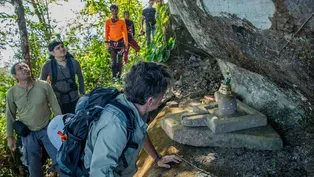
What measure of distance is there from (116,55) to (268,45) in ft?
19.8

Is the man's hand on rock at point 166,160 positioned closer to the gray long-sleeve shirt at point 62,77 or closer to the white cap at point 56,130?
the white cap at point 56,130

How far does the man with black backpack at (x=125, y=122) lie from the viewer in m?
1.82

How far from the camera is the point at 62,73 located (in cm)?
457

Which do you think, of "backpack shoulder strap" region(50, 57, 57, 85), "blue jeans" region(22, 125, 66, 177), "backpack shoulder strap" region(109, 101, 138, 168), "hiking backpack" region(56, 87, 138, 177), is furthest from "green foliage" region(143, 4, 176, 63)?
"backpack shoulder strap" region(109, 101, 138, 168)

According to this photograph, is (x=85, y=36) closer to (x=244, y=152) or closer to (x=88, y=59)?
(x=88, y=59)

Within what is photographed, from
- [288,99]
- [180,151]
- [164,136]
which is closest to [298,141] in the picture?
[288,99]

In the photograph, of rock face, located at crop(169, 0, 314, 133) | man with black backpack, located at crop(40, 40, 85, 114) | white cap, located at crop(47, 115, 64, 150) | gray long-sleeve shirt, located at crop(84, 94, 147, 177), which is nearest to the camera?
gray long-sleeve shirt, located at crop(84, 94, 147, 177)

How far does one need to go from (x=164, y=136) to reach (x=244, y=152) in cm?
108

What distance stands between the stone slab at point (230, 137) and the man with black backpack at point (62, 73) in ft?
6.22

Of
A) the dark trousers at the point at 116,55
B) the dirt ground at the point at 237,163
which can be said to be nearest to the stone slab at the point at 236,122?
the dirt ground at the point at 237,163

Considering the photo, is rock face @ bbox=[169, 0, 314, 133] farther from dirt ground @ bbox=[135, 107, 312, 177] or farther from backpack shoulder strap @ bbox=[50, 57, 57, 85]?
backpack shoulder strap @ bbox=[50, 57, 57, 85]

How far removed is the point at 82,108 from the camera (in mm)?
2111

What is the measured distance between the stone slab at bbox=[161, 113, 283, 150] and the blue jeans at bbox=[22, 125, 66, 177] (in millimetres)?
1663

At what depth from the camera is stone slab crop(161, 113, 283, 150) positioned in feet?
10.5
